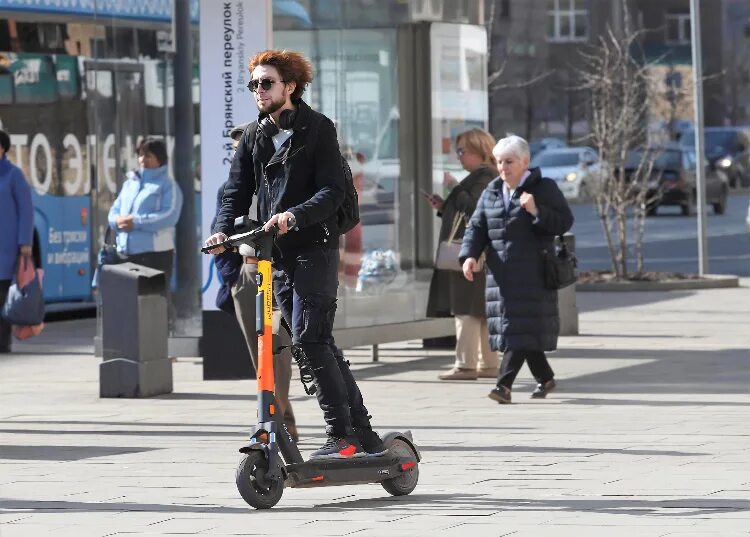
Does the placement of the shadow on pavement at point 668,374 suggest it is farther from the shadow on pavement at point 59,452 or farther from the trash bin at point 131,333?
the shadow on pavement at point 59,452

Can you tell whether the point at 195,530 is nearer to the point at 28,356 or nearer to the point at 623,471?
the point at 623,471

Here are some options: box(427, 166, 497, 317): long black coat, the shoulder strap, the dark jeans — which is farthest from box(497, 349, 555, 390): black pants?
the shoulder strap

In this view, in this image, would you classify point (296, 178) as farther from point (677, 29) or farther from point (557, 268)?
point (677, 29)

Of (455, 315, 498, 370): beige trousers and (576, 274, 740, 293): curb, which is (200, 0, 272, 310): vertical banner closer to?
(455, 315, 498, 370): beige trousers

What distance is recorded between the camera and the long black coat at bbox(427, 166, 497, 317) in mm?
14234

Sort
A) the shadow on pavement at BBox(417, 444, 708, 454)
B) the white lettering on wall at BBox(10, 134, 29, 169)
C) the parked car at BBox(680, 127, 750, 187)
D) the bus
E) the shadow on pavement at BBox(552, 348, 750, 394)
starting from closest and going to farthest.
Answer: the shadow on pavement at BBox(417, 444, 708, 454) → the shadow on pavement at BBox(552, 348, 750, 394) → the white lettering on wall at BBox(10, 134, 29, 169) → the bus → the parked car at BBox(680, 127, 750, 187)

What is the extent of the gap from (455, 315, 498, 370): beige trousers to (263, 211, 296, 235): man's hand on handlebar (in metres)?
6.28

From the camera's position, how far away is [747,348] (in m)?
16.1

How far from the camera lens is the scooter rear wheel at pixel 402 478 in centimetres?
836

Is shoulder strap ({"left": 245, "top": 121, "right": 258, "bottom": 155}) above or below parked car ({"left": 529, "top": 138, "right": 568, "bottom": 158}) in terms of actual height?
below

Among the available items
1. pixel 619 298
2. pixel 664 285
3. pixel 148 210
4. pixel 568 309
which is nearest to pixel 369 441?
pixel 148 210

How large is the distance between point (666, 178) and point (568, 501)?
38422mm

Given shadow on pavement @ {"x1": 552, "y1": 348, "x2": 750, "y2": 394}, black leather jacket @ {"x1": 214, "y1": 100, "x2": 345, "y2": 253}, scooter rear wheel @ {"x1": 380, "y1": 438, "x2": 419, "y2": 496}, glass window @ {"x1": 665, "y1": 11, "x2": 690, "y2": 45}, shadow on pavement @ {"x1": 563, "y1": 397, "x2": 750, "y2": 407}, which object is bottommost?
shadow on pavement @ {"x1": 552, "y1": 348, "x2": 750, "y2": 394}

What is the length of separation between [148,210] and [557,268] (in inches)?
172
